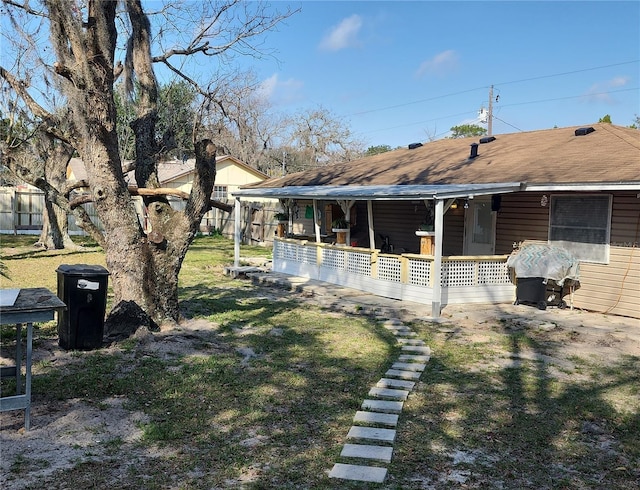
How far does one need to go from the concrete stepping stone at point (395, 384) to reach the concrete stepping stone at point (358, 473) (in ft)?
6.43

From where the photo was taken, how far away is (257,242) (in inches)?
937

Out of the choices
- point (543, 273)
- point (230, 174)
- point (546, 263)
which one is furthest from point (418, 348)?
point (230, 174)

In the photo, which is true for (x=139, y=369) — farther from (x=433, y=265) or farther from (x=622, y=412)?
(x=433, y=265)

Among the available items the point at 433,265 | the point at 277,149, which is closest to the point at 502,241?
the point at 433,265

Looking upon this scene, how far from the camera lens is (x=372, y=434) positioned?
4.58 meters

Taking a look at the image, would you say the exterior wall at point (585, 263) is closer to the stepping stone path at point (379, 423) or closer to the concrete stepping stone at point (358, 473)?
the stepping stone path at point (379, 423)

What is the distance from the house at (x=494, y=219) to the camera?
9852 mm

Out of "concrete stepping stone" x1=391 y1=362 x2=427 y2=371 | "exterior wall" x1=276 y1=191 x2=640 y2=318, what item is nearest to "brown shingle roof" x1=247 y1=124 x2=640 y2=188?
"exterior wall" x1=276 y1=191 x2=640 y2=318

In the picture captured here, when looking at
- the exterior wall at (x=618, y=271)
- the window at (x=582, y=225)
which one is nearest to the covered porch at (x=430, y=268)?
the window at (x=582, y=225)

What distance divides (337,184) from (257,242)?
9330 mm

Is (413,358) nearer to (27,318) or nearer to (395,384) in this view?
(395,384)

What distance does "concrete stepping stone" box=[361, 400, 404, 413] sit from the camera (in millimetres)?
5188

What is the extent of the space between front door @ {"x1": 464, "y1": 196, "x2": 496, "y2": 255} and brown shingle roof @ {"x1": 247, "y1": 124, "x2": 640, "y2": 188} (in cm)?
83

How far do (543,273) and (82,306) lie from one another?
795 cm
